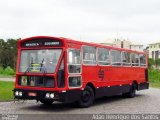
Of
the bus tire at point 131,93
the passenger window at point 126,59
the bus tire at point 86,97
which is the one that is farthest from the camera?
the bus tire at point 131,93

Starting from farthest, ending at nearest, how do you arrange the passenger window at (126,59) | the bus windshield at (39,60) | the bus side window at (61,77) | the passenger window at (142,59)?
1. the passenger window at (142,59)
2. the passenger window at (126,59)
3. the bus windshield at (39,60)
4. the bus side window at (61,77)

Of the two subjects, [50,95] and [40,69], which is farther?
[40,69]

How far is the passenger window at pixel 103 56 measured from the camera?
19.3 meters

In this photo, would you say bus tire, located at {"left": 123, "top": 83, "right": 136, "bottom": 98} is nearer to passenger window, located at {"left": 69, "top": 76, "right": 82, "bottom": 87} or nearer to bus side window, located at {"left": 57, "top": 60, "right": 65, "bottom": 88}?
passenger window, located at {"left": 69, "top": 76, "right": 82, "bottom": 87}

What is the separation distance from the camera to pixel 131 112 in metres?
15.6

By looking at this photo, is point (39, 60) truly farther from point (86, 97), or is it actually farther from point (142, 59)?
point (142, 59)

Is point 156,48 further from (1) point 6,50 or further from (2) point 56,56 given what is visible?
(2) point 56,56

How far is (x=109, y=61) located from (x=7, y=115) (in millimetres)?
7778

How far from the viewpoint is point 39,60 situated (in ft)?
54.5

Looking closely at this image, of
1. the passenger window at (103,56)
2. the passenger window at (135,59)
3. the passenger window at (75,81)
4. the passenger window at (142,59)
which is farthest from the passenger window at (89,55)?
the passenger window at (142,59)

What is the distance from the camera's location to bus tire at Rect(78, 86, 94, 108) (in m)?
17.2

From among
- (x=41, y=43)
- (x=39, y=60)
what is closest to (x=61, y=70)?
(x=39, y=60)

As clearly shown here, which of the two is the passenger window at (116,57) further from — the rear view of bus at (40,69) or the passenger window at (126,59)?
the rear view of bus at (40,69)

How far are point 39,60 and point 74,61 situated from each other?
147 cm
